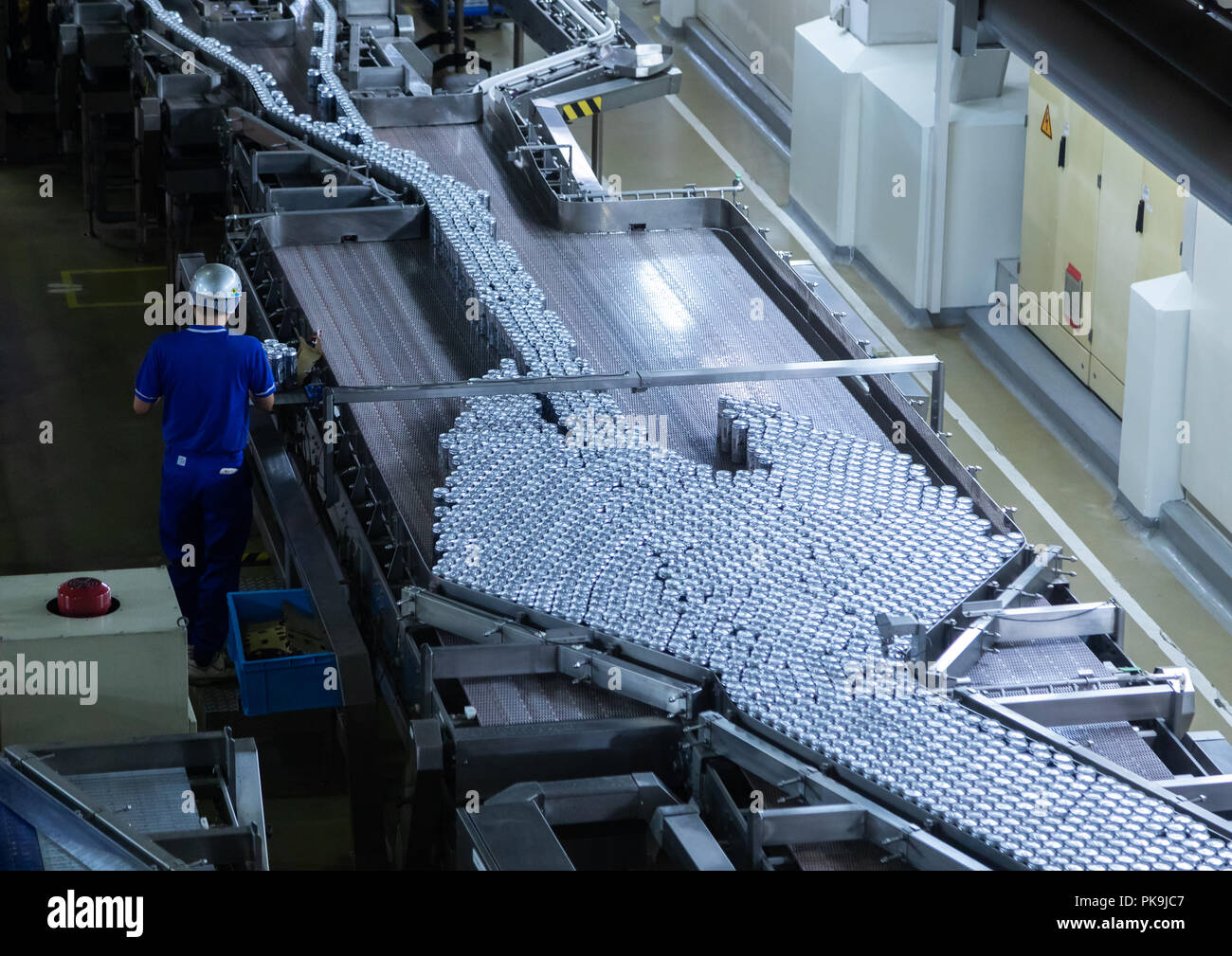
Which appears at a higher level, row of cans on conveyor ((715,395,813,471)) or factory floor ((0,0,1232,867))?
row of cans on conveyor ((715,395,813,471))

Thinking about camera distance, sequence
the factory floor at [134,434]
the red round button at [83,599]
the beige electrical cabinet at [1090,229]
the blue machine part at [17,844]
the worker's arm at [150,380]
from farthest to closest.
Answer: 1. the beige electrical cabinet at [1090,229]
2. the factory floor at [134,434]
3. the worker's arm at [150,380]
4. the red round button at [83,599]
5. the blue machine part at [17,844]

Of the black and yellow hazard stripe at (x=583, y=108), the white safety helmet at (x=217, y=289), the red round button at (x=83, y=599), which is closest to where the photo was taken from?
the red round button at (x=83, y=599)

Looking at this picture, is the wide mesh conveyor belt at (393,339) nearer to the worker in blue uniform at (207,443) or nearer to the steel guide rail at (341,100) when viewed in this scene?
the steel guide rail at (341,100)

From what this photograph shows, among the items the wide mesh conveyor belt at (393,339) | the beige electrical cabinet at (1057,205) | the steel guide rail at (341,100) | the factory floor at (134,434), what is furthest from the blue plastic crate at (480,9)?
the wide mesh conveyor belt at (393,339)

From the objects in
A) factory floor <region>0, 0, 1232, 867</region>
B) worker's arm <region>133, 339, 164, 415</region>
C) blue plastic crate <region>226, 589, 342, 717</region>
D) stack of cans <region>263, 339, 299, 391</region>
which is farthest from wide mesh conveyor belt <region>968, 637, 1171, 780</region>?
worker's arm <region>133, 339, 164, 415</region>

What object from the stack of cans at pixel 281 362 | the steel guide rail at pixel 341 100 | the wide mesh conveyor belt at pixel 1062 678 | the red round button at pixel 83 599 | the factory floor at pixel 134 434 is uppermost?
the steel guide rail at pixel 341 100

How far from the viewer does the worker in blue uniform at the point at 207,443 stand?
5.39m

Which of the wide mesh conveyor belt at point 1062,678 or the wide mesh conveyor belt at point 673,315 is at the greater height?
the wide mesh conveyor belt at point 673,315

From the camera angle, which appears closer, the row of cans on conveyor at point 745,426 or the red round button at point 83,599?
the red round button at point 83,599

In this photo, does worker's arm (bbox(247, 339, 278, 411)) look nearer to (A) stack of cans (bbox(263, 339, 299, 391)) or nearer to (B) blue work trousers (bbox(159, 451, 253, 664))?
(A) stack of cans (bbox(263, 339, 299, 391))

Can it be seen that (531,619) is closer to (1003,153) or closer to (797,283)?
(797,283)

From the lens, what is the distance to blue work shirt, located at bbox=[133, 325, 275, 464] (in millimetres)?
5391

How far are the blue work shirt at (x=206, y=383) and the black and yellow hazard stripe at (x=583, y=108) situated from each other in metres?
2.85
